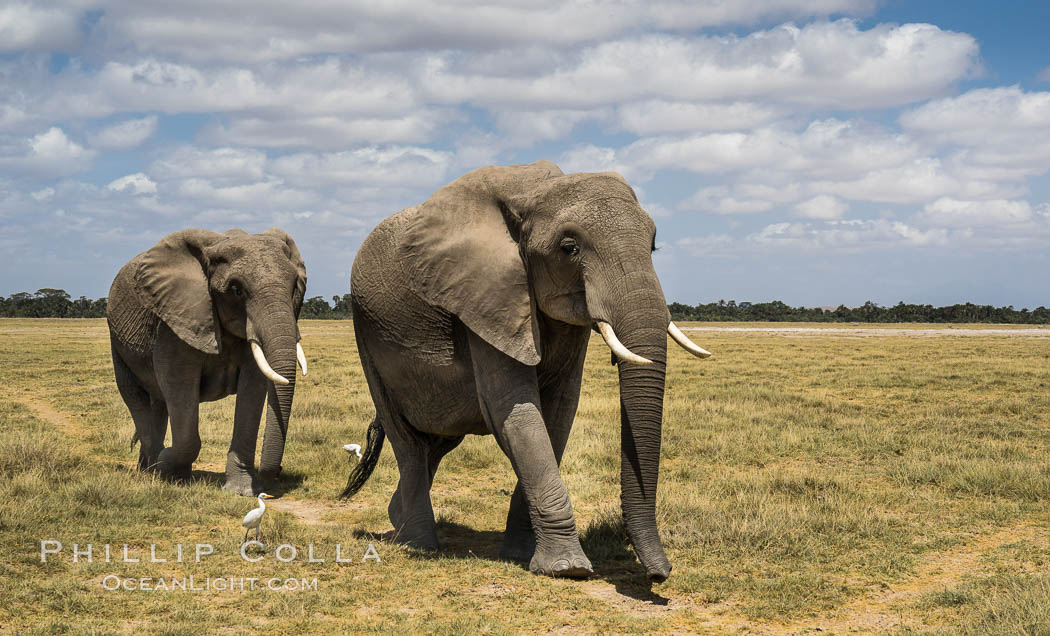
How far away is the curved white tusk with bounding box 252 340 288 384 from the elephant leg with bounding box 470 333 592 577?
339cm

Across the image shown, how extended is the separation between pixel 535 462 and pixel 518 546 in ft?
4.11

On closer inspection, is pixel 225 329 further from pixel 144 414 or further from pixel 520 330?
pixel 520 330

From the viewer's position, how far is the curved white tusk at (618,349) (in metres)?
5.69

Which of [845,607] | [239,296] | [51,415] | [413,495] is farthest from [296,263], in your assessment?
[51,415]

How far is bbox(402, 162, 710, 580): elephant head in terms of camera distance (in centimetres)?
584

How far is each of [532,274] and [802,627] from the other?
2.84m

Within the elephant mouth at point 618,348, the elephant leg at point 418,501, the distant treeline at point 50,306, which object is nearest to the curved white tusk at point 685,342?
the elephant mouth at point 618,348

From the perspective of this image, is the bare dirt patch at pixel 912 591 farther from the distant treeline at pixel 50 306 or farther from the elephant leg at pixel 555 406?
the distant treeline at pixel 50 306

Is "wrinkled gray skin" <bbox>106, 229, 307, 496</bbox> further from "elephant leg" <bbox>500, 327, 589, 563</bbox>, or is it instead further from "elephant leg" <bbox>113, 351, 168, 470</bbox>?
"elephant leg" <bbox>500, 327, 589, 563</bbox>

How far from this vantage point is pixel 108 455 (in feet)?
42.7

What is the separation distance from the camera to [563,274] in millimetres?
6273

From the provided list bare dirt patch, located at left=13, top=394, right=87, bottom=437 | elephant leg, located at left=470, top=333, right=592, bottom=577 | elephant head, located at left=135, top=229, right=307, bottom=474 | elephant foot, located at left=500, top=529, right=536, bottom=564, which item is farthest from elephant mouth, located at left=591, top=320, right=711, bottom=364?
bare dirt patch, located at left=13, top=394, right=87, bottom=437

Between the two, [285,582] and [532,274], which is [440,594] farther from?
[532,274]

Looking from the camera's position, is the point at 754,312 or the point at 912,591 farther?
the point at 754,312
